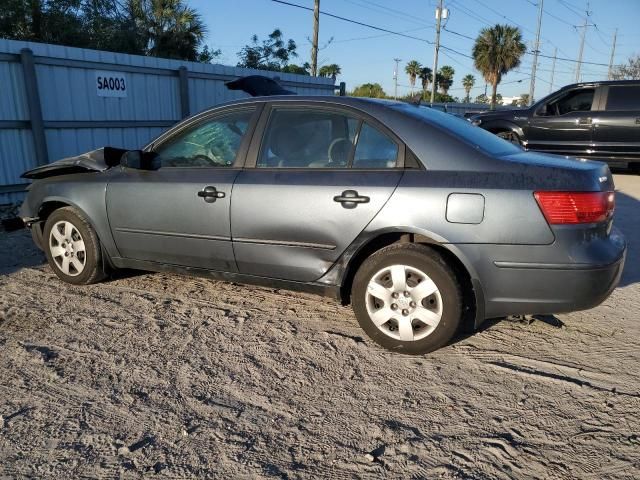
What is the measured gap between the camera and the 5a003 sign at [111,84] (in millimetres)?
8711

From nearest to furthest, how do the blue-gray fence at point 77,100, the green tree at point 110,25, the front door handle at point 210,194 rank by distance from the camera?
the front door handle at point 210,194 < the blue-gray fence at point 77,100 < the green tree at point 110,25

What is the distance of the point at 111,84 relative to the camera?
8898mm

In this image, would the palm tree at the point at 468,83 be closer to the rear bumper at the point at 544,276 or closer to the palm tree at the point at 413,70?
the palm tree at the point at 413,70

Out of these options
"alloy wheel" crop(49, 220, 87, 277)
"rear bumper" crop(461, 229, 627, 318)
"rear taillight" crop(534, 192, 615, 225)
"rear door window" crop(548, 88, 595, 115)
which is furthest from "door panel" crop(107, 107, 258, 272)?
"rear door window" crop(548, 88, 595, 115)

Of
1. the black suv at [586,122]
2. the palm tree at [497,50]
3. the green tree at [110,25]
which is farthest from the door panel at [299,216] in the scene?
the palm tree at [497,50]

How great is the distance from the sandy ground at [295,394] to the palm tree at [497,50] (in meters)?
42.4

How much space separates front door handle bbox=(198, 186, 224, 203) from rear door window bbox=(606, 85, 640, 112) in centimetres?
972

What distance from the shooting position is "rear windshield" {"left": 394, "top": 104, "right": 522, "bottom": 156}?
3.43 meters

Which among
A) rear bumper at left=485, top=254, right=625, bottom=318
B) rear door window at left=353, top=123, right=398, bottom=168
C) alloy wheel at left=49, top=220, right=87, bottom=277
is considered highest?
rear door window at left=353, top=123, right=398, bottom=168

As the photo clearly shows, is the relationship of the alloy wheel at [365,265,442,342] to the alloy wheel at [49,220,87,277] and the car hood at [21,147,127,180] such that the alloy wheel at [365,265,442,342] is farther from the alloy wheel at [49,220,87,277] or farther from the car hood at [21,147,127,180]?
the alloy wheel at [49,220,87,277]

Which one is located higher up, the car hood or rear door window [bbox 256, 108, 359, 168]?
rear door window [bbox 256, 108, 359, 168]

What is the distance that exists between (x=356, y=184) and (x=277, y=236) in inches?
26.8

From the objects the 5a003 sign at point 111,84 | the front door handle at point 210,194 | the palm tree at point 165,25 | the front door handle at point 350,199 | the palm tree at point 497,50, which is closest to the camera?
the front door handle at point 350,199

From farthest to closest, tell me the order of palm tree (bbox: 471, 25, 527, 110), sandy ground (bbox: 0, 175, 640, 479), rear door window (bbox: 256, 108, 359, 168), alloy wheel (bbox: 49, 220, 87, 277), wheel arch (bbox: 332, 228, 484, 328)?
palm tree (bbox: 471, 25, 527, 110) → alloy wheel (bbox: 49, 220, 87, 277) → rear door window (bbox: 256, 108, 359, 168) → wheel arch (bbox: 332, 228, 484, 328) → sandy ground (bbox: 0, 175, 640, 479)
